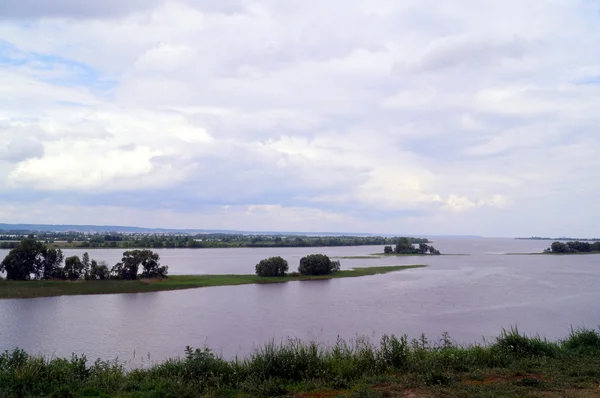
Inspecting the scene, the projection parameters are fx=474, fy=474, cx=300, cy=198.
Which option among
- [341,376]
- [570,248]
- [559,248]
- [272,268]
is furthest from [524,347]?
[570,248]

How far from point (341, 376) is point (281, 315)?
1846cm

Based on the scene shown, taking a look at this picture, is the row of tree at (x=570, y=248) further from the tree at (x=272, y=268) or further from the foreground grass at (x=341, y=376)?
the foreground grass at (x=341, y=376)

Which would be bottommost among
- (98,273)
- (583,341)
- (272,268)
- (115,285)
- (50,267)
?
(115,285)

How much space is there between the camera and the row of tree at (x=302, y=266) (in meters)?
44.6

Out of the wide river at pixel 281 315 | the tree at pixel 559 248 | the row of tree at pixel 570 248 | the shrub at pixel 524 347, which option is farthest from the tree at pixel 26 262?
the row of tree at pixel 570 248

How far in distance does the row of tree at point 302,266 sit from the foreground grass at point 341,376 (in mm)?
36822

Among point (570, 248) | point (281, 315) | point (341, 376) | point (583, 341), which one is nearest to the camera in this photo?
point (341, 376)

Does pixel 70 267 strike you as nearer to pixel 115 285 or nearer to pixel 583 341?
pixel 115 285

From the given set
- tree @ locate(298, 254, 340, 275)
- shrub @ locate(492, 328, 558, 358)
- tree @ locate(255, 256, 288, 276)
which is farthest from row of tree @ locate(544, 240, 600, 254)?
shrub @ locate(492, 328, 558, 358)

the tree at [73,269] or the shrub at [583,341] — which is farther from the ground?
the shrub at [583,341]

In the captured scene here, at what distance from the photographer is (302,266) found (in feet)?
155

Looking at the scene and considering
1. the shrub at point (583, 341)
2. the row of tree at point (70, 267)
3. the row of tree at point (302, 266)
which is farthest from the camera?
the row of tree at point (302, 266)

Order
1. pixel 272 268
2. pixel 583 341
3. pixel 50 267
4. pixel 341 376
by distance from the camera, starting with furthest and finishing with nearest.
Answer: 1. pixel 272 268
2. pixel 50 267
3. pixel 583 341
4. pixel 341 376

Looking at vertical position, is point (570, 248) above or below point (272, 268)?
below
